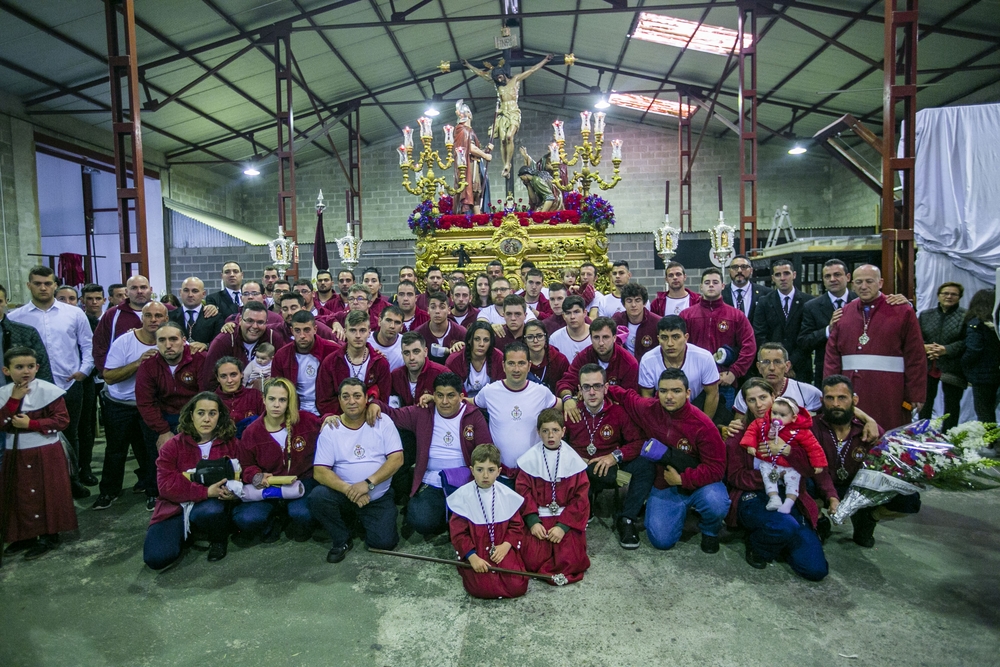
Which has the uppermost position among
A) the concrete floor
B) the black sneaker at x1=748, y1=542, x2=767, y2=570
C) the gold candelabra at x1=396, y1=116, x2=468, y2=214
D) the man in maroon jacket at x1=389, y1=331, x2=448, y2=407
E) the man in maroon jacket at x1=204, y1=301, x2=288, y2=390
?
the gold candelabra at x1=396, y1=116, x2=468, y2=214

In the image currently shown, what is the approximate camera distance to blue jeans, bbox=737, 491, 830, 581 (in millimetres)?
3266

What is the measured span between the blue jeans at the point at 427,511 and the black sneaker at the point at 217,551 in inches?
44.7

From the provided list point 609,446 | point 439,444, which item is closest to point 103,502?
point 439,444

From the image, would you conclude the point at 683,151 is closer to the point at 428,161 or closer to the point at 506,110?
the point at 506,110

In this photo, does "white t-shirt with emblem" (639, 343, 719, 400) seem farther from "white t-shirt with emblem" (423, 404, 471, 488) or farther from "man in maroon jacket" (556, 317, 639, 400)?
"white t-shirt with emblem" (423, 404, 471, 488)

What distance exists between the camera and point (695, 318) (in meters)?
5.04

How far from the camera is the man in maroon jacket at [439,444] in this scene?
12.5 feet

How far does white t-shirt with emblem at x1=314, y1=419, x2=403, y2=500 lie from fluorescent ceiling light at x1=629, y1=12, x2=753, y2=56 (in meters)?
11.5

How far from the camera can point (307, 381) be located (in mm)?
4469

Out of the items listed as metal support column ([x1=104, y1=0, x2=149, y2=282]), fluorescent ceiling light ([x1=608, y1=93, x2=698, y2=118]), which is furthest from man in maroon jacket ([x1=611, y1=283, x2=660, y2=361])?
fluorescent ceiling light ([x1=608, y1=93, x2=698, y2=118])

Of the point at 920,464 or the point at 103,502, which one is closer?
the point at 920,464

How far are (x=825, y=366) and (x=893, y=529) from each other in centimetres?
134

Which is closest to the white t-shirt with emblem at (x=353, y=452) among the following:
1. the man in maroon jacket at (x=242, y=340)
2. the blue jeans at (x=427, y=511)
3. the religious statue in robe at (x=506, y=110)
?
the blue jeans at (x=427, y=511)

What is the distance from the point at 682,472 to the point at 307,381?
9.06 ft
